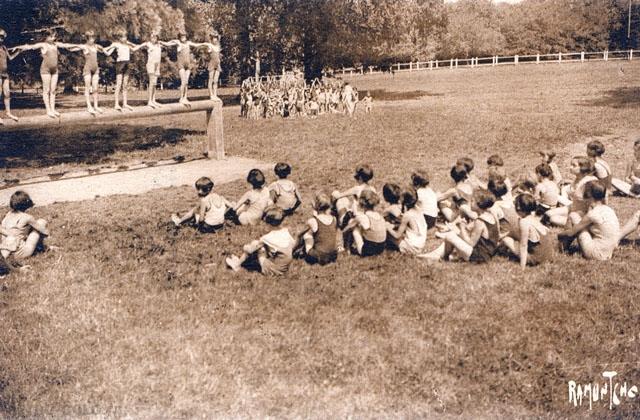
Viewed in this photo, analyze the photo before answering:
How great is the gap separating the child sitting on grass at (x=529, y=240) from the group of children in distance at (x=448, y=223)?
0.01 m

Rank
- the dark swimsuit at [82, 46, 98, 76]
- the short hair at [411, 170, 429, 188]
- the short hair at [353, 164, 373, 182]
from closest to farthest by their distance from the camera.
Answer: the short hair at [411, 170, 429, 188] < the short hair at [353, 164, 373, 182] < the dark swimsuit at [82, 46, 98, 76]

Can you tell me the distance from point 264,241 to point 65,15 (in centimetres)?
1181

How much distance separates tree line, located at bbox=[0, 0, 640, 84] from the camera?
51.8 feet

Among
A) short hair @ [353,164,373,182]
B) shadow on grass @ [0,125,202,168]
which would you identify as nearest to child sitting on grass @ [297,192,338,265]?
short hair @ [353,164,373,182]

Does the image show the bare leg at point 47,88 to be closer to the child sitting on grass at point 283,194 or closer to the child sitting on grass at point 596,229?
the child sitting on grass at point 283,194

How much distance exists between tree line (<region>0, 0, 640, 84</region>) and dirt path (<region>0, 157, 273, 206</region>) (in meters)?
4.72

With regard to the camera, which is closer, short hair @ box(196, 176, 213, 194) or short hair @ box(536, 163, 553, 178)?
short hair @ box(196, 176, 213, 194)

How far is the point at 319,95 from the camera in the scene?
2678 centimetres

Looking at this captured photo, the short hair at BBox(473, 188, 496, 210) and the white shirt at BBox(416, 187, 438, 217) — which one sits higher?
the short hair at BBox(473, 188, 496, 210)

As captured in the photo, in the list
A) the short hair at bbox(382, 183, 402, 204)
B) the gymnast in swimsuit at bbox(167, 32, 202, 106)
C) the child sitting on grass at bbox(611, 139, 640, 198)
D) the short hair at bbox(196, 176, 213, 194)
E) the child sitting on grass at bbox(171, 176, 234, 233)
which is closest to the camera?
the short hair at bbox(382, 183, 402, 204)

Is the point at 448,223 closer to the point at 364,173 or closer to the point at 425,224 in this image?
the point at 425,224

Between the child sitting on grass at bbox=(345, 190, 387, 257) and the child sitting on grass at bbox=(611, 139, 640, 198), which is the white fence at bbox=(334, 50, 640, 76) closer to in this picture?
the child sitting on grass at bbox=(611, 139, 640, 198)

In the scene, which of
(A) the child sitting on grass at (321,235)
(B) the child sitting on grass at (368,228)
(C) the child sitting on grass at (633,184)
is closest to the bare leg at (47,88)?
(A) the child sitting on grass at (321,235)

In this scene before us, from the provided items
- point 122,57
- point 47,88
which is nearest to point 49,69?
point 47,88
